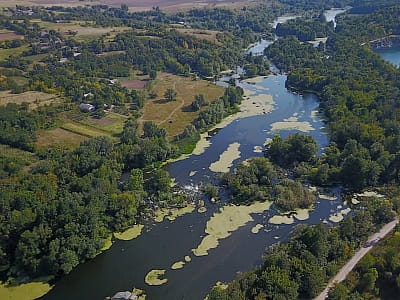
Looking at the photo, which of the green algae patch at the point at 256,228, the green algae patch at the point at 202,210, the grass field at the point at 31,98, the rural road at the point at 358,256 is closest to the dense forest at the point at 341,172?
the rural road at the point at 358,256

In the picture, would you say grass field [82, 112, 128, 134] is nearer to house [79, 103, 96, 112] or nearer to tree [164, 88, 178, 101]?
house [79, 103, 96, 112]

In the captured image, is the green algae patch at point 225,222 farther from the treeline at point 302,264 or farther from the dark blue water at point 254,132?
the dark blue water at point 254,132

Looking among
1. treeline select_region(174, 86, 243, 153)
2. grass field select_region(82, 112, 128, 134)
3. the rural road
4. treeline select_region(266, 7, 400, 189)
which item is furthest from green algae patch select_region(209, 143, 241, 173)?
the rural road

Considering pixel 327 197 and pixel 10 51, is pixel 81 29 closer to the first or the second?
pixel 10 51

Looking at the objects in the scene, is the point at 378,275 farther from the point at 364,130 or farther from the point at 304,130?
the point at 304,130

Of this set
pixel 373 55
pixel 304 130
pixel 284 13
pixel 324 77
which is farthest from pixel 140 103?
pixel 284 13

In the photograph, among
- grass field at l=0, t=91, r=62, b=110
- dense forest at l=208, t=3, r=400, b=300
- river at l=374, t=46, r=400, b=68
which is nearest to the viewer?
dense forest at l=208, t=3, r=400, b=300
